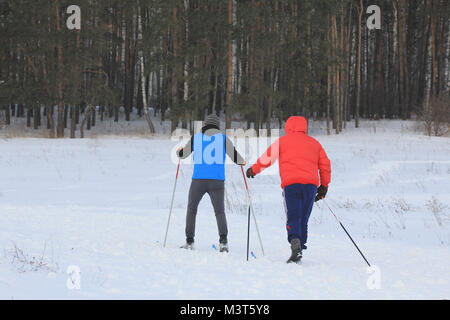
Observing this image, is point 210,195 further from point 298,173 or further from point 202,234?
point 202,234

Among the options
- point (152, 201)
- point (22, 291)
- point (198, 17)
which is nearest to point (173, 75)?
point (198, 17)

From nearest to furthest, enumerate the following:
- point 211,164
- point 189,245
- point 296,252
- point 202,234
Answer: point 296,252
point 211,164
point 189,245
point 202,234

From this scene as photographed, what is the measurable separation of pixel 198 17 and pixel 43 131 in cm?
1154

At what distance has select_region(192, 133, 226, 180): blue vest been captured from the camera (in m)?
6.57

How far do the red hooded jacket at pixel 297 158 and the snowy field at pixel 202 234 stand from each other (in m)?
1.03

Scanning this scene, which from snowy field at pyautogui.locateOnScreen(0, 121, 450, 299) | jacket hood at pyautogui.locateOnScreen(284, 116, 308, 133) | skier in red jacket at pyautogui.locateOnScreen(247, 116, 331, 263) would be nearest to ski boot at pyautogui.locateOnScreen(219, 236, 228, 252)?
snowy field at pyautogui.locateOnScreen(0, 121, 450, 299)

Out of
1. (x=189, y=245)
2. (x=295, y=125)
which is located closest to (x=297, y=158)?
(x=295, y=125)

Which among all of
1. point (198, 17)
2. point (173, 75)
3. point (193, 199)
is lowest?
point (193, 199)

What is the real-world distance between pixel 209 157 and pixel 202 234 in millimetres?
2022

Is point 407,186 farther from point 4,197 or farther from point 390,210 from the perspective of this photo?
point 4,197

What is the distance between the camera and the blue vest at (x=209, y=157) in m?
6.57

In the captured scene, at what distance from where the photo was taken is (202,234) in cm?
820

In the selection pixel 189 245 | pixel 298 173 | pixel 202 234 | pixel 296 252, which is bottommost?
pixel 202 234

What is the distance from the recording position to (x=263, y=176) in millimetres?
16438
